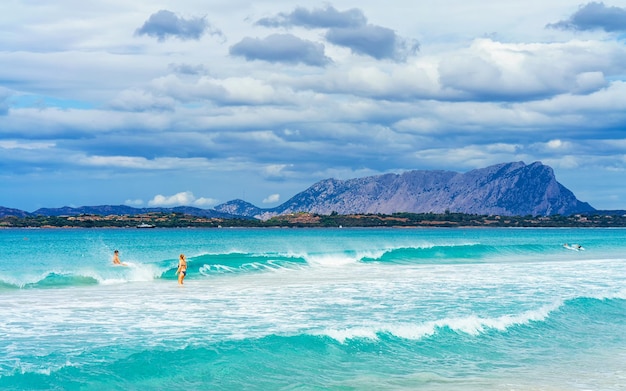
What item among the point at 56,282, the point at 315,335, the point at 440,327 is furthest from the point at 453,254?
the point at 315,335

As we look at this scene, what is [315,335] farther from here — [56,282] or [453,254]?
[453,254]

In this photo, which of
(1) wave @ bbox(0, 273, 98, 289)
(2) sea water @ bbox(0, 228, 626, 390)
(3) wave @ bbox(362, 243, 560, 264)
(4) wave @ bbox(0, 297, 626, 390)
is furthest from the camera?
(3) wave @ bbox(362, 243, 560, 264)

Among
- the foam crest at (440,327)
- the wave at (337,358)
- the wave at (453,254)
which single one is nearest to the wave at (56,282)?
the wave at (337,358)

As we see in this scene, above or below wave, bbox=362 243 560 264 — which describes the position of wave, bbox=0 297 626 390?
below

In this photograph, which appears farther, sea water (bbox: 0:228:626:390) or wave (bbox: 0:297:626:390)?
sea water (bbox: 0:228:626:390)

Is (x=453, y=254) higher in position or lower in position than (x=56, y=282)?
higher

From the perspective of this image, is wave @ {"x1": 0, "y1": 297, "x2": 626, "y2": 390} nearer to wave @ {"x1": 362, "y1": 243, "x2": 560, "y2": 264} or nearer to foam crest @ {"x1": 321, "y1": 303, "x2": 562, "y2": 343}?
foam crest @ {"x1": 321, "y1": 303, "x2": 562, "y2": 343}

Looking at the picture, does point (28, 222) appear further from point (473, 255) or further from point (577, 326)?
point (577, 326)

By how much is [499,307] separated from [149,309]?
11.4m

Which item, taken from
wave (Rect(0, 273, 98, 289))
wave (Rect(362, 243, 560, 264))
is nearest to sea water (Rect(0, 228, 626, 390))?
wave (Rect(0, 273, 98, 289))

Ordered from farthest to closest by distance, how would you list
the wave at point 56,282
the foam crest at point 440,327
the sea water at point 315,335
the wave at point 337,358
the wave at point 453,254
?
the wave at point 453,254, the wave at point 56,282, the foam crest at point 440,327, the sea water at point 315,335, the wave at point 337,358

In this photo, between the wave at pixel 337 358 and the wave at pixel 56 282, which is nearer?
the wave at pixel 337 358

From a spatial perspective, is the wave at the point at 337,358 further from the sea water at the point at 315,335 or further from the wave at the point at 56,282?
the wave at the point at 56,282

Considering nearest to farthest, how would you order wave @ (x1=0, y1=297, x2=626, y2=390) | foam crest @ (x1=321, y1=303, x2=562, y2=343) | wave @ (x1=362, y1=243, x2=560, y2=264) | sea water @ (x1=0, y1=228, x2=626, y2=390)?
wave @ (x1=0, y1=297, x2=626, y2=390), sea water @ (x1=0, y1=228, x2=626, y2=390), foam crest @ (x1=321, y1=303, x2=562, y2=343), wave @ (x1=362, y1=243, x2=560, y2=264)
